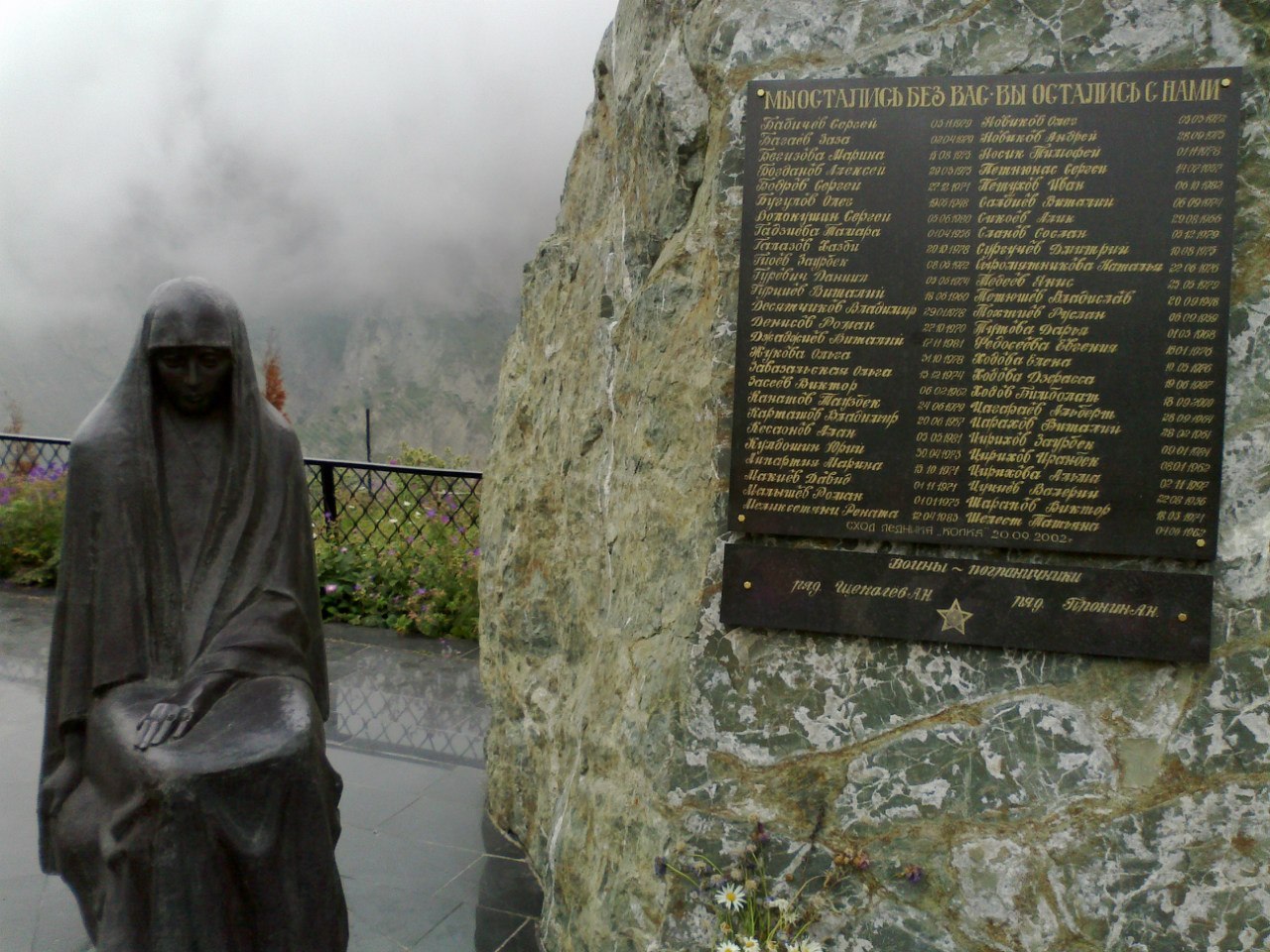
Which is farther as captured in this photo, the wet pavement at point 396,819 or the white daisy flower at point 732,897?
the wet pavement at point 396,819

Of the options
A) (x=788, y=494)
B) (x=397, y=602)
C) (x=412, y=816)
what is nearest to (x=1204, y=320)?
(x=788, y=494)

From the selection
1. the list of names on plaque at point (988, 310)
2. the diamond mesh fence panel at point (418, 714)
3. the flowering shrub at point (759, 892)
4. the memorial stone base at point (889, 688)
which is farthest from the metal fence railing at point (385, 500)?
the list of names on plaque at point (988, 310)

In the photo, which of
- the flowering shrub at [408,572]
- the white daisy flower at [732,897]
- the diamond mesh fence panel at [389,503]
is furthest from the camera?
the diamond mesh fence panel at [389,503]

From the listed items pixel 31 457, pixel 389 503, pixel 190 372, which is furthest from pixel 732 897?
pixel 31 457

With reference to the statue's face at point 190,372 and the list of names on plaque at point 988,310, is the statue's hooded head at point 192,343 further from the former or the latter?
the list of names on plaque at point 988,310

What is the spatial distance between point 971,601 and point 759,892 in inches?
37.3

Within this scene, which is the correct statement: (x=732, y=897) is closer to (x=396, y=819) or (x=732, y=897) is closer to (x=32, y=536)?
(x=396, y=819)

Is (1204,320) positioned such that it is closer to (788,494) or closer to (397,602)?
(788,494)

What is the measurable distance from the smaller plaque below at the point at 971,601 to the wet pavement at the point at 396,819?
171 centimetres

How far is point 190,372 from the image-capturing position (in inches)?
124

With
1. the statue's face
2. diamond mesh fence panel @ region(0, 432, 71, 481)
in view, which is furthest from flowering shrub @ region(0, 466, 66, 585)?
the statue's face

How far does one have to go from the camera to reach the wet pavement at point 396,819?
3758 millimetres

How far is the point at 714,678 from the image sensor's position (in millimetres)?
2932

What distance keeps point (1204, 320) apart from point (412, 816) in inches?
139
